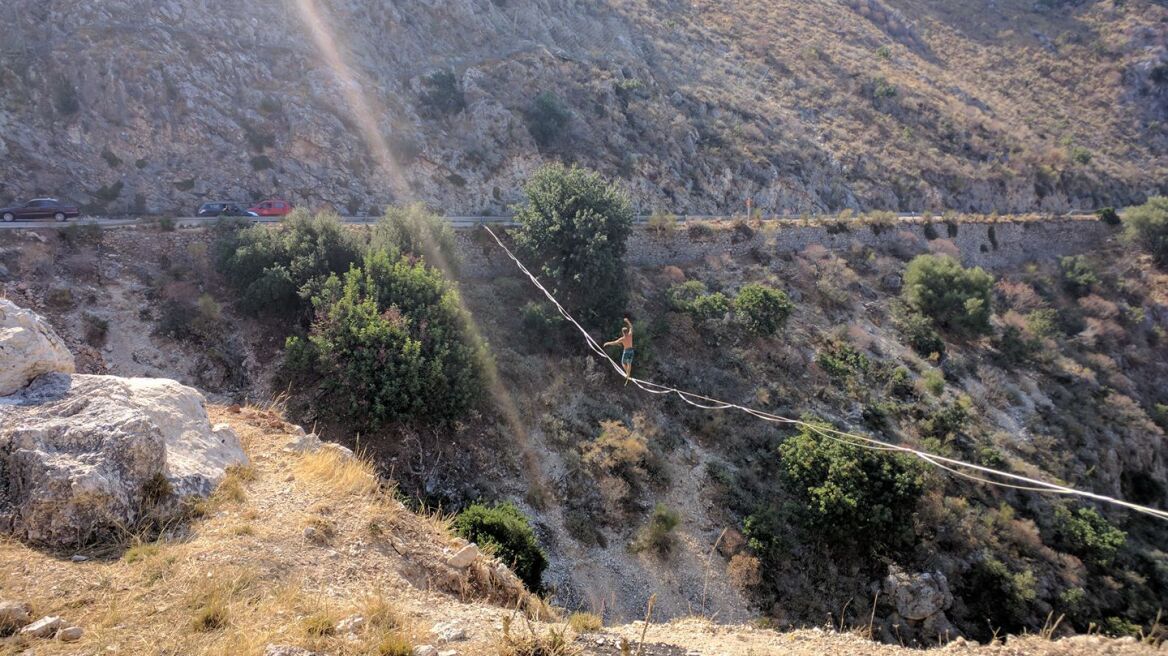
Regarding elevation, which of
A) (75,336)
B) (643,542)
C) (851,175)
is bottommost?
(643,542)

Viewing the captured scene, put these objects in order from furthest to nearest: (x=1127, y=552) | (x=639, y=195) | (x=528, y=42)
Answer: (x=528, y=42) → (x=639, y=195) → (x=1127, y=552)

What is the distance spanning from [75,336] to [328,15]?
2581cm

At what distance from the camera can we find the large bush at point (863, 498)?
54.7 feet

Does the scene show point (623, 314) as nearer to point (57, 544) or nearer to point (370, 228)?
point (370, 228)

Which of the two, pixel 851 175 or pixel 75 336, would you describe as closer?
pixel 75 336

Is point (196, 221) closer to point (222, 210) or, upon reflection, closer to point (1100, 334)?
point (222, 210)

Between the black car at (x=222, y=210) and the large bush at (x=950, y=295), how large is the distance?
1241 inches

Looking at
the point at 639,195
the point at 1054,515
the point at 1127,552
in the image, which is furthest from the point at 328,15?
the point at 1127,552

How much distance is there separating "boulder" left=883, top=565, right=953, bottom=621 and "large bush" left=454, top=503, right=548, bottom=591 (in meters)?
10.1

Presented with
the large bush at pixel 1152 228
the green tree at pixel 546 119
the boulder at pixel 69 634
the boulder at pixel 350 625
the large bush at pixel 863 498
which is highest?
the green tree at pixel 546 119

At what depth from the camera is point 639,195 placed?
1378 inches

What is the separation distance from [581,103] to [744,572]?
3041cm

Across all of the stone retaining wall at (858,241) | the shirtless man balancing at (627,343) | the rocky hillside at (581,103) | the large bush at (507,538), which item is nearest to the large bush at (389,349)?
the large bush at (507,538)

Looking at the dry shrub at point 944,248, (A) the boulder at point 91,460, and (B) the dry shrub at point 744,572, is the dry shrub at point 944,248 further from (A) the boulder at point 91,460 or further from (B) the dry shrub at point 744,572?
(A) the boulder at point 91,460
